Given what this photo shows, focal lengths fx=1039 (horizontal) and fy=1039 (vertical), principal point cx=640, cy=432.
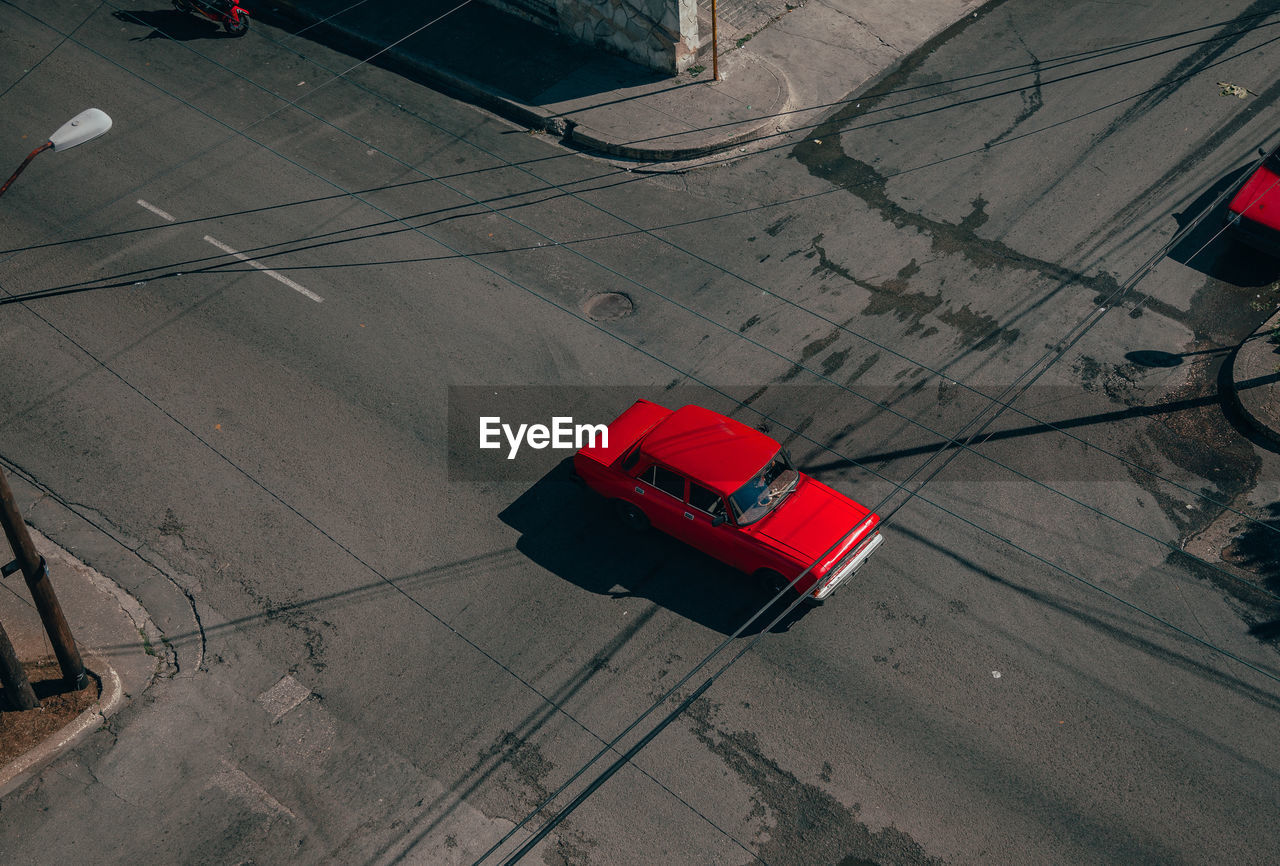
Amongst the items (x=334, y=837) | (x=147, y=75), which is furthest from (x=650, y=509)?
(x=147, y=75)

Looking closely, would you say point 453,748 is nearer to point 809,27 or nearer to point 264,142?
point 264,142

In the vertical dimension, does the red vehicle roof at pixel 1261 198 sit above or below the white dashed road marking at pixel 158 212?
above

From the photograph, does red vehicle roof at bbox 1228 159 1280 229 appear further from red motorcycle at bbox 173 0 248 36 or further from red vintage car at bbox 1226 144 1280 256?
red motorcycle at bbox 173 0 248 36

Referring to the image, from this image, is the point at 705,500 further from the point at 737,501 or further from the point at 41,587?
the point at 41,587

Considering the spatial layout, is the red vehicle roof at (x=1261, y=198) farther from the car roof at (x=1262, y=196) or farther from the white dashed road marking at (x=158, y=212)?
the white dashed road marking at (x=158, y=212)

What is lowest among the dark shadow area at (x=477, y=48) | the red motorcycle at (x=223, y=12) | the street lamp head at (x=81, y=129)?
the red motorcycle at (x=223, y=12)

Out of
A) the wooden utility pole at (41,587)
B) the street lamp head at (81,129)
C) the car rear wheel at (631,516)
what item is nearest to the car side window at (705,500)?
the car rear wheel at (631,516)

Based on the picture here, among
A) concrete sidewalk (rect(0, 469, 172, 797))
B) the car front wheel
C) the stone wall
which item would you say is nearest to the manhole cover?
the car front wheel
